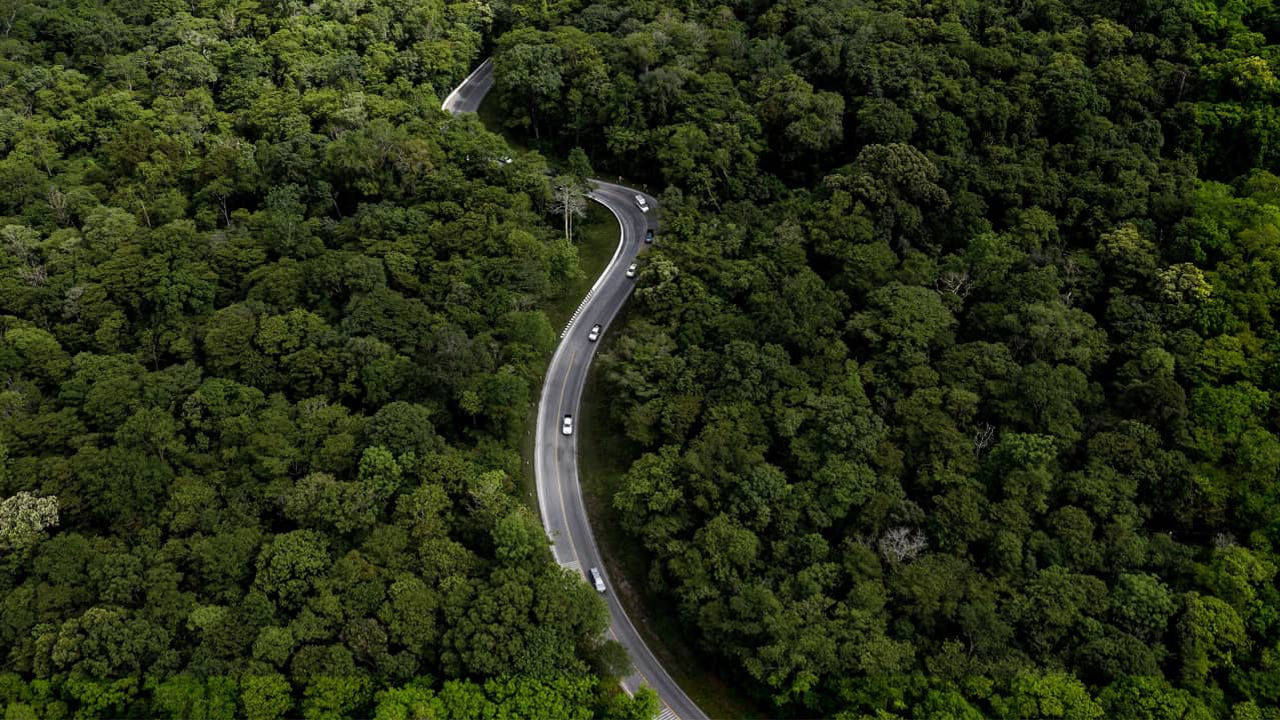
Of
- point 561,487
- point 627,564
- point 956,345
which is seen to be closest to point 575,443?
point 561,487

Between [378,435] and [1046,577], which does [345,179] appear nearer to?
[378,435]

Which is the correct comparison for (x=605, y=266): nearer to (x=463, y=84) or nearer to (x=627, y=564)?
(x=627, y=564)

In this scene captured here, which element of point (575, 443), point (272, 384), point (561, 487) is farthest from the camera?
point (575, 443)

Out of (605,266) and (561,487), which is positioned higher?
(605,266)

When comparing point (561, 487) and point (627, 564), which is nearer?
point (627, 564)

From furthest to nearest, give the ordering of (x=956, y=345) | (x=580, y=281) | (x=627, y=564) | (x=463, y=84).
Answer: (x=463, y=84) → (x=580, y=281) → (x=956, y=345) → (x=627, y=564)
